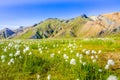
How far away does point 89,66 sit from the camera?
11641 millimetres

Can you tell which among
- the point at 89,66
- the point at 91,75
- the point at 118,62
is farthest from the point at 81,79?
the point at 118,62

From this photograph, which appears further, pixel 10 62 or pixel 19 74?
pixel 10 62

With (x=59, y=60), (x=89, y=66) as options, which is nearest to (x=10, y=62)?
(x=59, y=60)

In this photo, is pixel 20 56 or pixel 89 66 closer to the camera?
pixel 89 66

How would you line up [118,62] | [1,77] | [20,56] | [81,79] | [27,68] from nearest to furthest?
[81,79] → [1,77] → [27,68] → [20,56] → [118,62]

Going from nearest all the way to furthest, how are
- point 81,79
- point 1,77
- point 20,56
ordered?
point 81,79
point 1,77
point 20,56

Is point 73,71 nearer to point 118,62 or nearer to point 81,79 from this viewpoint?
point 81,79

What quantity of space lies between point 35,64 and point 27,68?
532 mm

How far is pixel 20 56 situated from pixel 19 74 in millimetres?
1752

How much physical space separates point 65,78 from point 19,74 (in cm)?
184

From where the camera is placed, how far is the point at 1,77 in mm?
11180

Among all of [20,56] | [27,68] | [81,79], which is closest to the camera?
[81,79]

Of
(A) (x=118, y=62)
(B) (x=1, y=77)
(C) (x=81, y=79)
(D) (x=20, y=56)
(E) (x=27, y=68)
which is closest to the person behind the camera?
(C) (x=81, y=79)

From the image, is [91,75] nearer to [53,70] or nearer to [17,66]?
[53,70]
